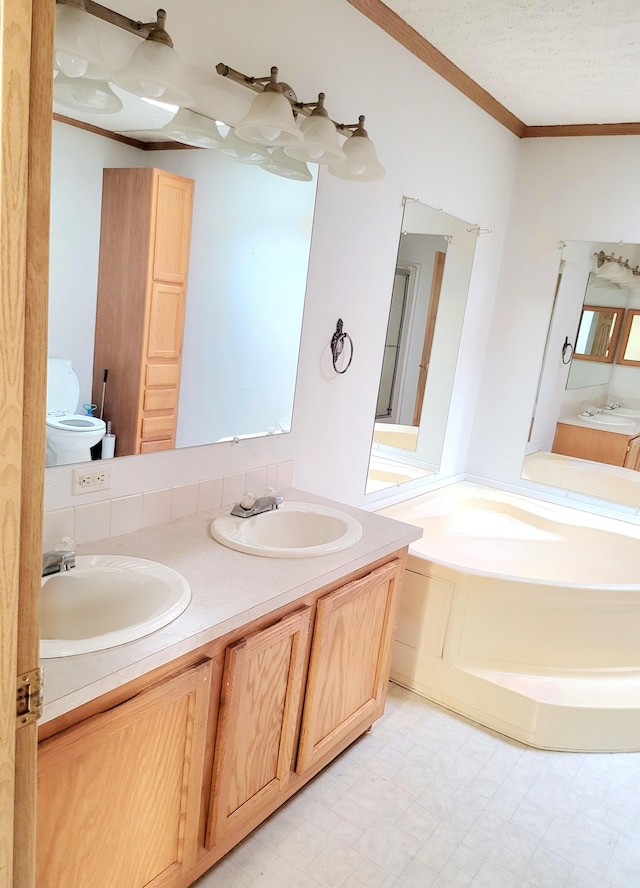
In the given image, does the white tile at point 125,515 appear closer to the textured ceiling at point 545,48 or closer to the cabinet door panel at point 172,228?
the cabinet door panel at point 172,228

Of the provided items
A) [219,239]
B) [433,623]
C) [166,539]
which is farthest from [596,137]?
[166,539]

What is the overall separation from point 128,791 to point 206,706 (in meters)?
0.23

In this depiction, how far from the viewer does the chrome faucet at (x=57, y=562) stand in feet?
4.93

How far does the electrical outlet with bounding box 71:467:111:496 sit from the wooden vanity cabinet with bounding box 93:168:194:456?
0.08 metres

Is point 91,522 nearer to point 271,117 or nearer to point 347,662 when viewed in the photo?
point 347,662

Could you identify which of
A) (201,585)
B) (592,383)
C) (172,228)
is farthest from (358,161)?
(592,383)

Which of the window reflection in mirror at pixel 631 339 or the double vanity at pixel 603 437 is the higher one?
the window reflection in mirror at pixel 631 339

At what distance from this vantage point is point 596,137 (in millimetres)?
3326

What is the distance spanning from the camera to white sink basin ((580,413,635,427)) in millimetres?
3475

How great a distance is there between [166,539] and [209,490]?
320mm

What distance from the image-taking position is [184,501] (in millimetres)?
2066

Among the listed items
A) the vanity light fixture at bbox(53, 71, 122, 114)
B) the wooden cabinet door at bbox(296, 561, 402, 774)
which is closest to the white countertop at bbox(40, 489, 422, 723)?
the wooden cabinet door at bbox(296, 561, 402, 774)

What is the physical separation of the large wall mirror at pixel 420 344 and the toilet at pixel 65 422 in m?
1.53

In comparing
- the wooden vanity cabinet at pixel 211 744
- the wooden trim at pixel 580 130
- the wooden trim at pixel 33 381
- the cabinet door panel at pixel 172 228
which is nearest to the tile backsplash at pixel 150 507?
the wooden vanity cabinet at pixel 211 744
